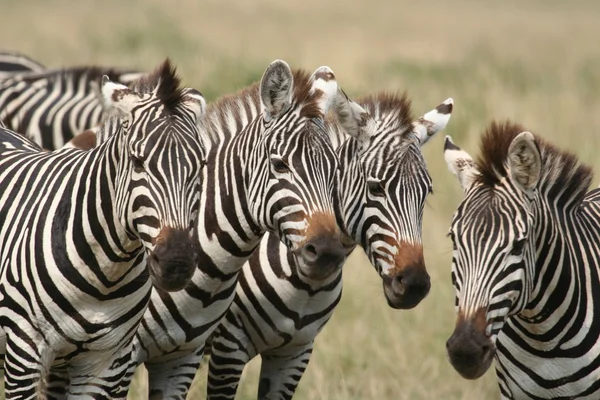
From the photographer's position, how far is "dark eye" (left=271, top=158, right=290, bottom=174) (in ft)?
17.1

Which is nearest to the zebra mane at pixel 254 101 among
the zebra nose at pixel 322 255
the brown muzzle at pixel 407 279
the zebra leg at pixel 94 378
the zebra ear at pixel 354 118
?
the zebra ear at pixel 354 118

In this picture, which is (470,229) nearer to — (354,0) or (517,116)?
(517,116)

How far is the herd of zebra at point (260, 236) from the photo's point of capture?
15.7 feet

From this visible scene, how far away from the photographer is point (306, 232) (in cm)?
502

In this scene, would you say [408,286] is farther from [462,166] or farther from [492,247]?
[462,166]

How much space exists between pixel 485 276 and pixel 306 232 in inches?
37.8

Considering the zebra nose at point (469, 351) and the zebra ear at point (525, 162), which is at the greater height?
the zebra ear at point (525, 162)

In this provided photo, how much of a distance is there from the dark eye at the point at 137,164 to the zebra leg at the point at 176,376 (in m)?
1.72

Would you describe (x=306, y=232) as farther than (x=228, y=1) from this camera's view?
No

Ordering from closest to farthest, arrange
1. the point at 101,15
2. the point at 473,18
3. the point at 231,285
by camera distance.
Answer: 1. the point at 231,285
2. the point at 101,15
3. the point at 473,18

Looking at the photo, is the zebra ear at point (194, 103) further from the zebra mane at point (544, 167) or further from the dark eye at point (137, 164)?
the zebra mane at point (544, 167)

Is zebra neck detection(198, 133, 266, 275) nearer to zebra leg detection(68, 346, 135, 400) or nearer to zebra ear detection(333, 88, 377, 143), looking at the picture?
zebra ear detection(333, 88, 377, 143)

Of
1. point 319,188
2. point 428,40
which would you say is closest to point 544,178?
point 319,188

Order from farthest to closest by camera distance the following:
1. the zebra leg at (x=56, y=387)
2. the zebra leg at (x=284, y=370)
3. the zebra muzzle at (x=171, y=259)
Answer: the zebra leg at (x=284, y=370), the zebra leg at (x=56, y=387), the zebra muzzle at (x=171, y=259)
